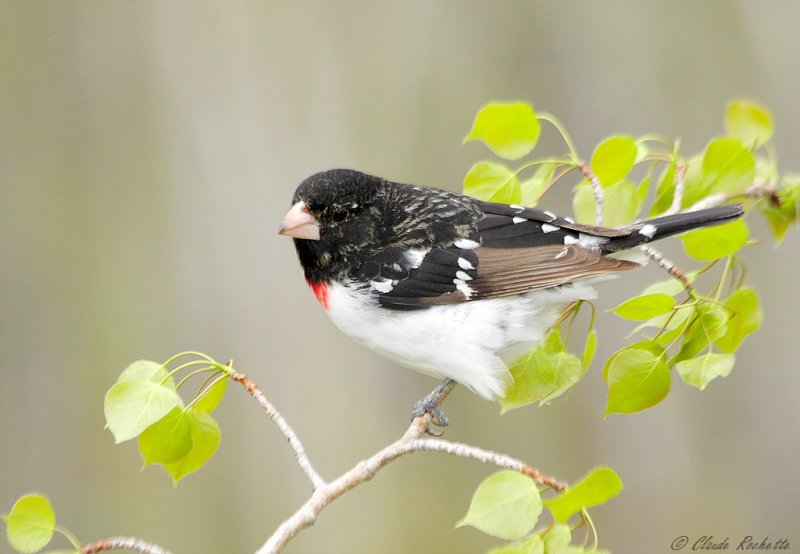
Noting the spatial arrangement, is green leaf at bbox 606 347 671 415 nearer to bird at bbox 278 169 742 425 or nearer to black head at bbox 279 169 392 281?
bird at bbox 278 169 742 425

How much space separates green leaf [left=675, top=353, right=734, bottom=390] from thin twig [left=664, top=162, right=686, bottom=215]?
0.93 meters

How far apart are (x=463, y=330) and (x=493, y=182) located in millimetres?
522

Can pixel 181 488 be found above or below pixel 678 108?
below

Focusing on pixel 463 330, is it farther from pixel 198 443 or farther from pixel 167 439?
pixel 167 439

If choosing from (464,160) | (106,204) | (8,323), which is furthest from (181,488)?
(464,160)

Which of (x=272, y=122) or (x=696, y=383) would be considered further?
(x=272, y=122)

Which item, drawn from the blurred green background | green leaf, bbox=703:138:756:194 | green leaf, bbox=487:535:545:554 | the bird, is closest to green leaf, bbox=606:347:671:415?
the bird

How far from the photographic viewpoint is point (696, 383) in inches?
92.0

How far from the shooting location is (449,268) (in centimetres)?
310

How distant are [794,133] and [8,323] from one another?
5.72 meters

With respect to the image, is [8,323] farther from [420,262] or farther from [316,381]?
[420,262]

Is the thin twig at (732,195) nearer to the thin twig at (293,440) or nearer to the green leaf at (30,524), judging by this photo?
the thin twig at (293,440)

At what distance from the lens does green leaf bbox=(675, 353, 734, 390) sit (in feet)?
7.61

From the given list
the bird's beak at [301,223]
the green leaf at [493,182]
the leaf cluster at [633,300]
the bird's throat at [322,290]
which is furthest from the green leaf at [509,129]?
the bird's throat at [322,290]
